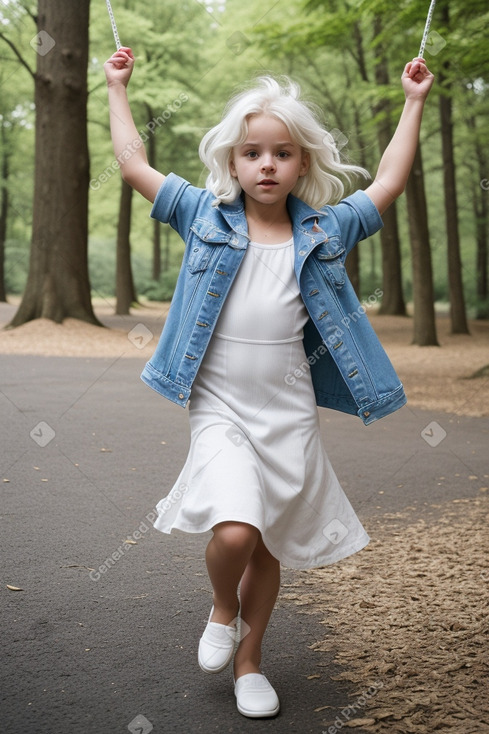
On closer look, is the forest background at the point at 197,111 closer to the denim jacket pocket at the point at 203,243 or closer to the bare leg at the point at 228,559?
the denim jacket pocket at the point at 203,243

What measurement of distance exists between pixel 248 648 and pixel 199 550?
5.60ft

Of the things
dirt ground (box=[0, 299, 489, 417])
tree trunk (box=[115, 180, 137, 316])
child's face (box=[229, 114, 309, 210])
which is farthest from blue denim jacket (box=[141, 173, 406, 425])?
tree trunk (box=[115, 180, 137, 316])

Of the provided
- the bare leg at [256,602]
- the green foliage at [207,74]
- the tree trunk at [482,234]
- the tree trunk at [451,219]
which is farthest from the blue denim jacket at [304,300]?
the tree trunk at [482,234]

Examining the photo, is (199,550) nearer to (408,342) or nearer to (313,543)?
(313,543)

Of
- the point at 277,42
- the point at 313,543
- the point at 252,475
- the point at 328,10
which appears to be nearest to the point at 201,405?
the point at 252,475

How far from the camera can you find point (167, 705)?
2.78 m

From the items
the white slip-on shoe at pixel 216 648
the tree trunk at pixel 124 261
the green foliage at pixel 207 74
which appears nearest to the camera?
the white slip-on shoe at pixel 216 648

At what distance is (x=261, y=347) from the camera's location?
2908mm

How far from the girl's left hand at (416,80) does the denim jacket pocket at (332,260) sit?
25.5 inches

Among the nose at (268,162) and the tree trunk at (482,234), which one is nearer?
the nose at (268,162)

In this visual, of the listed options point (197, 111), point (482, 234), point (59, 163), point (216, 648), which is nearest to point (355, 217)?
point (216, 648)

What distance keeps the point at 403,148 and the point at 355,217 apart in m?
0.32

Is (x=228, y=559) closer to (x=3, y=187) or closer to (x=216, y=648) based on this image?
(x=216, y=648)

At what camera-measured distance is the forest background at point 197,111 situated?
1458cm
